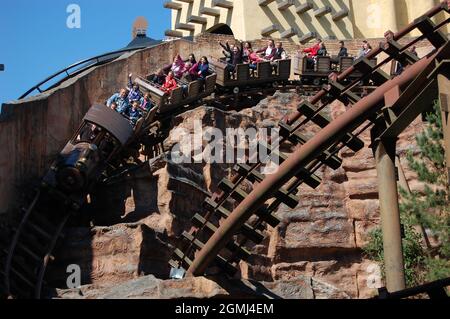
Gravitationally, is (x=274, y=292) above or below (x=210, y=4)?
below

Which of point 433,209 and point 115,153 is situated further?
point 115,153

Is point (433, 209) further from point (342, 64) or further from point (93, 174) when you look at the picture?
point (342, 64)

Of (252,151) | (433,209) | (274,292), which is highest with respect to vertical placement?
(252,151)

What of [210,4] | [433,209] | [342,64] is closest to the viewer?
[433,209]

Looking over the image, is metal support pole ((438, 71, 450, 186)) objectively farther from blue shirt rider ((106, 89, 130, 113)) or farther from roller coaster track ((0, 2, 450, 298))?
blue shirt rider ((106, 89, 130, 113))

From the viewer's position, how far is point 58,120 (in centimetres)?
2109

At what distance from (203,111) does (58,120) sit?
292 cm

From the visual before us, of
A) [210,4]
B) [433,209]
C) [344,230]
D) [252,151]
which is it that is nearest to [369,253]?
[344,230]

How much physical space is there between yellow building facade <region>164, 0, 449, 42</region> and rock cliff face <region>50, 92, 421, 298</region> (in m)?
8.38

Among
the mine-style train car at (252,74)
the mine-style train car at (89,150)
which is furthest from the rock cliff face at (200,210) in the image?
the mine-style train car at (252,74)

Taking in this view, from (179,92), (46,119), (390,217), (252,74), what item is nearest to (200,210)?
(179,92)

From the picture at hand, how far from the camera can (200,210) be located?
19.9 meters

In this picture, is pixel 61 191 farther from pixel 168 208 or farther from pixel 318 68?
pixel 318 68
